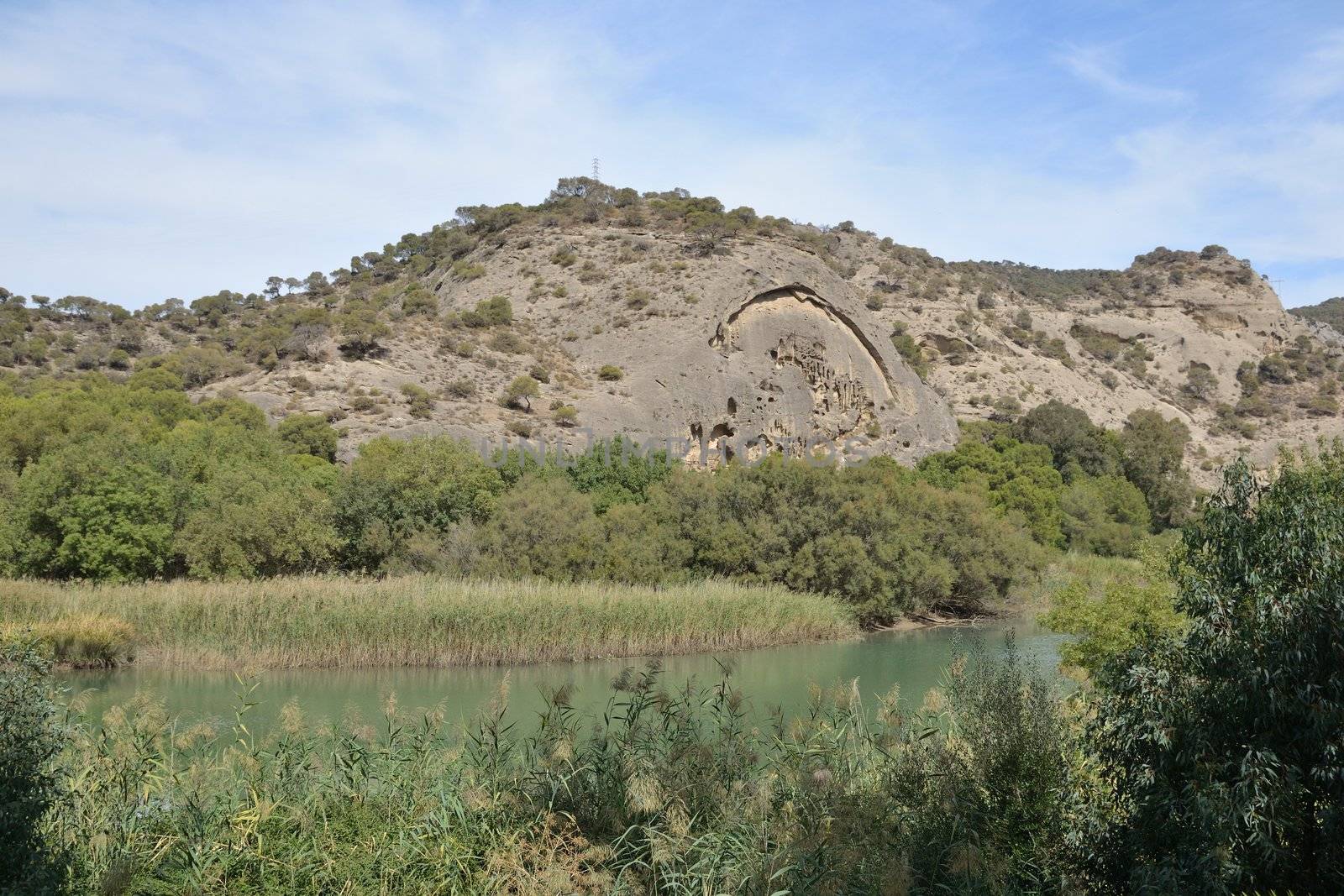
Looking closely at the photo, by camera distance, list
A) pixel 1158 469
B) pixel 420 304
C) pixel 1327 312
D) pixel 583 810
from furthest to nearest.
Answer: pixel 1327 312 < pixel 420 304 < pixel 1158 469 < pixel 583 810

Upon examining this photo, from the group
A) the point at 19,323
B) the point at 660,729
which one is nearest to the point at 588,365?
the point at 19,323

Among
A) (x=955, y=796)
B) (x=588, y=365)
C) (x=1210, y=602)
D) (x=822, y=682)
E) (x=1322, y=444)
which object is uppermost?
(x=588, y=365)

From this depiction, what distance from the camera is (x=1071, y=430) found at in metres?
61.2

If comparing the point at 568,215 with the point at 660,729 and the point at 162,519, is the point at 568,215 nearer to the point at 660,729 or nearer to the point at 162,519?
the point at 162,519

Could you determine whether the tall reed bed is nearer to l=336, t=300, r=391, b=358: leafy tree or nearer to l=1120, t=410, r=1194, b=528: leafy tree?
l=336, t=300, r=391, b=358: leafy tree

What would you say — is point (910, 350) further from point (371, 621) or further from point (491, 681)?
point (491, 681)

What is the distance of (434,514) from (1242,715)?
2855 cm

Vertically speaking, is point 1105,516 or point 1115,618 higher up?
point 1115,618

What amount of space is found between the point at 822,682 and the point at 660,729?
1291 centimetres

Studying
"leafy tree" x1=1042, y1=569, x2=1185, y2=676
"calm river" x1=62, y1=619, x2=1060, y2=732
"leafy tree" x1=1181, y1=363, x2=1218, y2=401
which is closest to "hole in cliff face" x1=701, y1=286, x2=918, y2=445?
"calm river" x1=62, y1=619, x2=1060, y2=732

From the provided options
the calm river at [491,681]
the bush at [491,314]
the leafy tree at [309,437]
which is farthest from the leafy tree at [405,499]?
the bush at [491,314]

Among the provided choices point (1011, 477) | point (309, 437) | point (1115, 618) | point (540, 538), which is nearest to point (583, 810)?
point (1115, 618)

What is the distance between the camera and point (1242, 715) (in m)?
7.07

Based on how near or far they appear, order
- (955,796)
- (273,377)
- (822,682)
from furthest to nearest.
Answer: (273,377)
(822,682)
(955,796)
